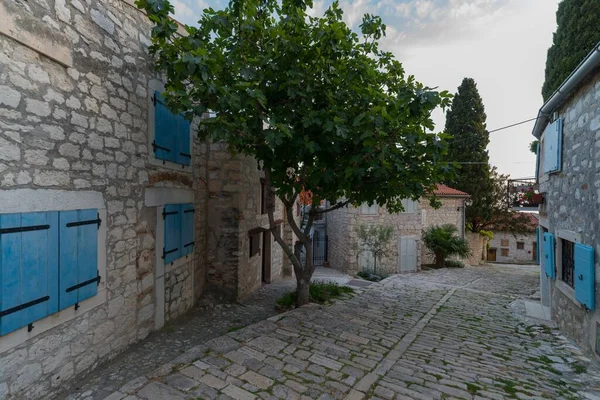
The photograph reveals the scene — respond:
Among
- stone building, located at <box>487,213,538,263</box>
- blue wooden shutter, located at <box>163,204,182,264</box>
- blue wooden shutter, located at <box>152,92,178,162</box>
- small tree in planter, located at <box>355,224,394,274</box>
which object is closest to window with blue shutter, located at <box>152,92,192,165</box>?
blue wooden shutter, located at <box>152,92,178,162</box>

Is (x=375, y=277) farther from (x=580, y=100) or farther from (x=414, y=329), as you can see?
(x=580, y=100)

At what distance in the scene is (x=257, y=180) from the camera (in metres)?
8.32

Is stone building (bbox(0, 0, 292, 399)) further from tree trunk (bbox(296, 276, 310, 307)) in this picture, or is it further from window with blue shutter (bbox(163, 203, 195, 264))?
tree trunk (bbox(296, 276, 310, 307))

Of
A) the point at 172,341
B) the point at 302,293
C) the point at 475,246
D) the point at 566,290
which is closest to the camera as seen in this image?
the point at 172,341

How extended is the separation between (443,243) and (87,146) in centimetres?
1440

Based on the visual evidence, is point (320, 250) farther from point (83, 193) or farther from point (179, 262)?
point (83, 193)

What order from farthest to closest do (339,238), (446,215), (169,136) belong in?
1. (446,215)
2. (339,238)
3. (169,136)

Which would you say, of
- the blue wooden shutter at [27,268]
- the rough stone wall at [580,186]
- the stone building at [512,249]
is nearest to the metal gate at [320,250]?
the rough stone wall at [580,186]

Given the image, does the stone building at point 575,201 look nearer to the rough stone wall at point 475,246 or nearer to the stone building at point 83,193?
the stone building at point 83,193

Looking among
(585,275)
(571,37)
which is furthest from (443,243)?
(585,275)

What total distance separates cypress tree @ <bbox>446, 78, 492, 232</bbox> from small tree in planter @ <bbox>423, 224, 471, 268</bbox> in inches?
190

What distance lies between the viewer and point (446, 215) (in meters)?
16.7

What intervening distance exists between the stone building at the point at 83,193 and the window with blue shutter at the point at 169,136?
2 centimetres

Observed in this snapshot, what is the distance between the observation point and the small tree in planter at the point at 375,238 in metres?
13.2
